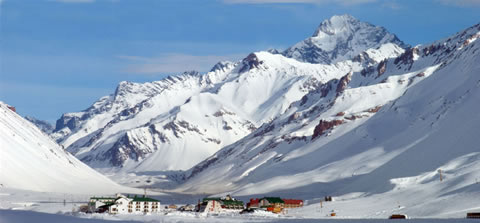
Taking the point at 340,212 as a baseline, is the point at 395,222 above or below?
below

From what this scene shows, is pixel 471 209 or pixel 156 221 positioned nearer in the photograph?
pixel 156 221

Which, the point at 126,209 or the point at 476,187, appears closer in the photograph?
the point at 476,187

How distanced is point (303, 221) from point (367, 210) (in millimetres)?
84051

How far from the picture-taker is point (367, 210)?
191750 mm

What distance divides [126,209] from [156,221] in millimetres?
78636

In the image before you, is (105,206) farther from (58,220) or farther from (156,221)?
(58,220)

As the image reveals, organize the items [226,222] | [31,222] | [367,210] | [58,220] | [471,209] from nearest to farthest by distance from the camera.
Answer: [31,222] → [58,220] → [226,222] → [471,209] → [367,210]

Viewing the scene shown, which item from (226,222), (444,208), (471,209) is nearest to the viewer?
(226,222)

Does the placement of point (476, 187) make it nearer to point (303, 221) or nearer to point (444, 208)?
point (444, 208)

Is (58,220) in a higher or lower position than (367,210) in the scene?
→ lower

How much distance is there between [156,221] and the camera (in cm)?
11525

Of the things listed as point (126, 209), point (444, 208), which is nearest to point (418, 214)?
point (444, 208)

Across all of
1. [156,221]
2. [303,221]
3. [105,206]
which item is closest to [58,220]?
[156,221]

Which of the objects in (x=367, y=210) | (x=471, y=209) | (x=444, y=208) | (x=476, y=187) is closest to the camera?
(x=471, y=209)
